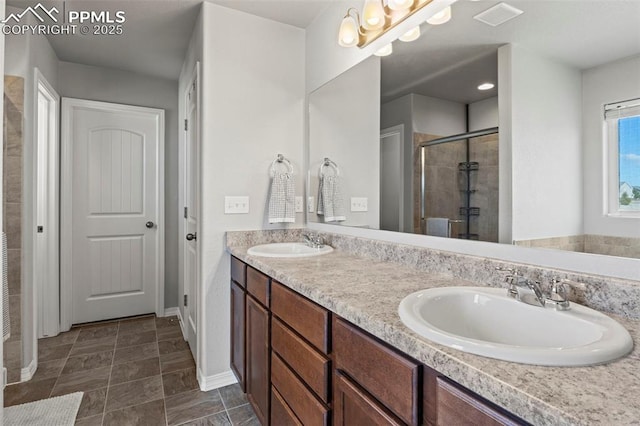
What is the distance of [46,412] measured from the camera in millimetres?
1804

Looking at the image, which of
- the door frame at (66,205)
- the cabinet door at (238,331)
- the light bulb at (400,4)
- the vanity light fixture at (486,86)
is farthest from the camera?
the door frame at (66,205)

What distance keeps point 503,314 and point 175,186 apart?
3.15 metres

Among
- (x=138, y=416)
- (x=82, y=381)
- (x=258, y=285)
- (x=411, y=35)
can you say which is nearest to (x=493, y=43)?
(x=411, y=35)

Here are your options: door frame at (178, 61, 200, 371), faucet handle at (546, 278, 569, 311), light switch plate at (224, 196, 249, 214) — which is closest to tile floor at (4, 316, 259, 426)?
door frame at (178, 61, 200, 371)

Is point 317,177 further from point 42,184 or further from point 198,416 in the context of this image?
point 42,184

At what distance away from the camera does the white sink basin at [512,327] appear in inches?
23.7

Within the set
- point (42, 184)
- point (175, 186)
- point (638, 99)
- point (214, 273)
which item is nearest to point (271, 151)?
point (214, 273)

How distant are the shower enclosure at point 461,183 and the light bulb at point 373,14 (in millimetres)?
627

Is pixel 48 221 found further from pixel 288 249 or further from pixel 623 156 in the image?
pixel 623 156

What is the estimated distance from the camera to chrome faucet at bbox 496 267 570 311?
0.85m

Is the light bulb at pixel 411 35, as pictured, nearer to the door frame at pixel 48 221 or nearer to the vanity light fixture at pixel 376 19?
the vanity light fixture at pixel 376 19

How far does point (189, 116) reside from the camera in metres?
2.65

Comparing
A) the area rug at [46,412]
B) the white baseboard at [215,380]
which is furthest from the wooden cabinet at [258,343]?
the area rug at [46,412]

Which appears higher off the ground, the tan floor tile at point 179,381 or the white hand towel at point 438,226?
the white hand towel at point 438,226
